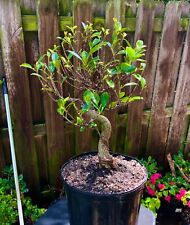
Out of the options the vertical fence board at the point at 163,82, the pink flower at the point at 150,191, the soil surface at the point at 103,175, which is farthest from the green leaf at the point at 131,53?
the pink flower at the point at 150,191

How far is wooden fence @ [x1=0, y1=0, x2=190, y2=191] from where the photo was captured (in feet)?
5.04

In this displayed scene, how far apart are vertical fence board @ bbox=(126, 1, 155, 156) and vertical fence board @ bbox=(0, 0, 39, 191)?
791mm

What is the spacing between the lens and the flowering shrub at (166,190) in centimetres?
196

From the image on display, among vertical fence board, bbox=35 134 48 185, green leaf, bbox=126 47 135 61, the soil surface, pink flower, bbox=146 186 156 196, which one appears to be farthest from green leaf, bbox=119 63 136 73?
pink flower, bbox=146 186 156 196

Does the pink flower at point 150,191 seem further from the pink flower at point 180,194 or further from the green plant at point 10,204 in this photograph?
the green plant at point 10,204

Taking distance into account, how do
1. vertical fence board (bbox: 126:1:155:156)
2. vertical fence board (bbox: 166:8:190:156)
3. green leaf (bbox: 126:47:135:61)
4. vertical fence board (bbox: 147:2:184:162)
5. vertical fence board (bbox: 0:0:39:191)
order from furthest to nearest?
vertical fence board (bbox: 166:8:190:156) < vertical fence board (bbox: 147:2:184:162) < vertical fence board (bbox: 126:1:155:156) < vertical fence board (bbox: 0:0:39:191) < green leaf (bbox: 126:47:135:61)

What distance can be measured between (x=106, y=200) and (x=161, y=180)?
3.44 feet

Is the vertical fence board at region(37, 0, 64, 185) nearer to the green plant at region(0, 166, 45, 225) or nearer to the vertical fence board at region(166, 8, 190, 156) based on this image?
the green plant at region(0, 166, 45, 225)

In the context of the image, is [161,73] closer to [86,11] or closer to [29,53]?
[86,11]

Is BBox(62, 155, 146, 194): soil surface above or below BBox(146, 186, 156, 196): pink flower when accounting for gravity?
above

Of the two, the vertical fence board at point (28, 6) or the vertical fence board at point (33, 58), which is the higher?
the vertical fence board at point (28, 6)

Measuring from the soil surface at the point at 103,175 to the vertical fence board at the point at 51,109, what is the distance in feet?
1.37

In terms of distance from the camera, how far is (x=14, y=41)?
1510 mm

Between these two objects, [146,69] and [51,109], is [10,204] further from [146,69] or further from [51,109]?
[146,69]
